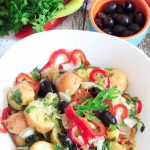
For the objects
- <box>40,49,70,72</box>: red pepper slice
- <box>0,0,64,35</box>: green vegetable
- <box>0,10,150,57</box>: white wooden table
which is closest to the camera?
<box>40,49,70,72</box>: red pepper slice

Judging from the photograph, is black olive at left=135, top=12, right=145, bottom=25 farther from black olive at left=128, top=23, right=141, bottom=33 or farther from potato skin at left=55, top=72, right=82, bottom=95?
potato skin at left=55, top=72, right=82, bottom=95

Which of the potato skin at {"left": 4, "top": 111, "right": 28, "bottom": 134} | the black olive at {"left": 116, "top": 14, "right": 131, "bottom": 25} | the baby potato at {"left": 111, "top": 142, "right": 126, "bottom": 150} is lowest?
the baby potato at {"left": 111, "top": 142, "right": 126, "bottom": 150}

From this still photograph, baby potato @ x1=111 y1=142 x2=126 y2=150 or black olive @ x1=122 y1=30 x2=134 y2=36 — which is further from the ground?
black olive @ x1=122 y1=30 x2=134 y2=36

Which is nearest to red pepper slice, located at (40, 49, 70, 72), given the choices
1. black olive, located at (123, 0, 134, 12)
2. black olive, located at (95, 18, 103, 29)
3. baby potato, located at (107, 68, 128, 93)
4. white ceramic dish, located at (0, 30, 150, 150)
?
white ceramic dish, located at (0, 30, 150, 150)

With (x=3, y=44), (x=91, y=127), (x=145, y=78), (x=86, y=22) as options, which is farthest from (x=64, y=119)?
(x=86, y=22)

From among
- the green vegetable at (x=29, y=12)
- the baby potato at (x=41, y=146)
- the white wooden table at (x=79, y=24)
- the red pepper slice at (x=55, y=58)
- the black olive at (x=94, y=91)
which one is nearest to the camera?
the baby potato at (x=41, y=146)

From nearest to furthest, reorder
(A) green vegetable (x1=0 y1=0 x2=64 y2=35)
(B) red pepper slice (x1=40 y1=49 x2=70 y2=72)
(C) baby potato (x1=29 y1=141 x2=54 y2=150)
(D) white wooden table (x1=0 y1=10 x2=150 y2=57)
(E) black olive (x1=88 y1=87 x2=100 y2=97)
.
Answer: (C) baby potato (x1=29 y1=141 x2=54 y2=150)
(E) black olive (x1=88 y1=87 x2=100 y2=97)
(B) red pepper slice (x1=40 y1=49 x2=70 y2=72)
(A) green vegetable (x1=0 y1=0 x2=64 y2=35)
(D) white wooden table (x1=0 y1=10 x2=150 y2=57)

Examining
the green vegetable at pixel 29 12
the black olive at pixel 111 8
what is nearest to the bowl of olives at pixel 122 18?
the black olive at pixel 111 8

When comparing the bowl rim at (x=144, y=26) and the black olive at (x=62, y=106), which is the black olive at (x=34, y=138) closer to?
the black olive at (x=62, y=106)
